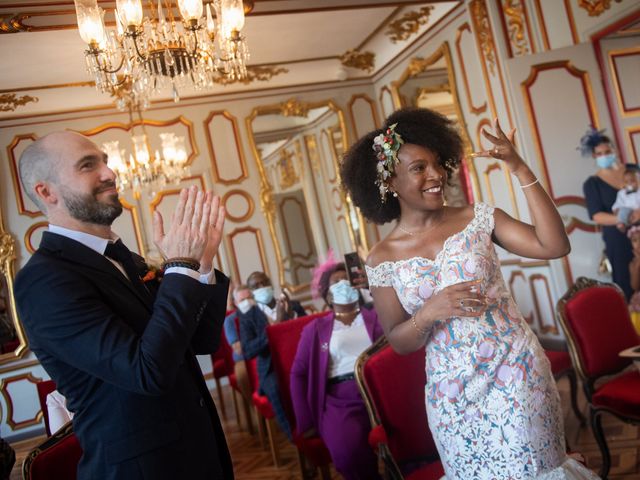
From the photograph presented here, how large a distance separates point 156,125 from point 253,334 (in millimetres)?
3450

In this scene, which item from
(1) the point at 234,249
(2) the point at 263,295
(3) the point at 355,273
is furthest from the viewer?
(1) the point at 234,249

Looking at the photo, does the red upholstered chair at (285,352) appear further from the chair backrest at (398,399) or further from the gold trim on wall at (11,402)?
the gold trim on wall at (11,402)

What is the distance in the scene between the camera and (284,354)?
3400 millimetres

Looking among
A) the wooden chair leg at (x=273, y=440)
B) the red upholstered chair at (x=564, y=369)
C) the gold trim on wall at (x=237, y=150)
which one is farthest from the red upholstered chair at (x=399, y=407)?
the gold trim on wall at (x=237, y=150)

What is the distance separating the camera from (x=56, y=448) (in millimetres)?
1838

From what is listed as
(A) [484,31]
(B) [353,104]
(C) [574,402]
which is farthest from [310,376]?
(B) [353,104]

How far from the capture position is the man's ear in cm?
140

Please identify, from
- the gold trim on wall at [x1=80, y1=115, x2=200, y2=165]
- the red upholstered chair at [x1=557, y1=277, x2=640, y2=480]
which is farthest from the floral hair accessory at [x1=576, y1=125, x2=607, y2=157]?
the gold trim on wall at [x1=80, y1=115, x2=200, y2=165]

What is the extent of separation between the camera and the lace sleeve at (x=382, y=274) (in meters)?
1.90

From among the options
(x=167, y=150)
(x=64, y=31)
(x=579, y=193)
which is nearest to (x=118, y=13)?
(x=64, y=31)

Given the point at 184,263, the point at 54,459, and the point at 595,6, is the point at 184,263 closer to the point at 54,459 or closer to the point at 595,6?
the point at 54,459

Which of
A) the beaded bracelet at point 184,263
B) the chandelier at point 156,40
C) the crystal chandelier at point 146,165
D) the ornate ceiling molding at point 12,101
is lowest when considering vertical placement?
the beaded bracelet at point 184,263

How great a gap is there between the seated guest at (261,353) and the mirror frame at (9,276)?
286cm

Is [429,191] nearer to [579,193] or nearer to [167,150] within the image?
[579,193]
